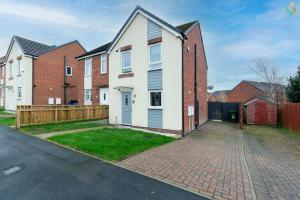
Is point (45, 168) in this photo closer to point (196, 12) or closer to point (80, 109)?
point (80, 109)

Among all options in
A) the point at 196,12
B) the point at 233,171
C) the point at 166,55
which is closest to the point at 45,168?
the point at 233,171

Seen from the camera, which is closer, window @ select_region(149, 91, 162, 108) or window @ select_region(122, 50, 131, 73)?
window @ select_region(149, 91, 162, 108)

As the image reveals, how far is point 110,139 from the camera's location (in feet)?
28.1

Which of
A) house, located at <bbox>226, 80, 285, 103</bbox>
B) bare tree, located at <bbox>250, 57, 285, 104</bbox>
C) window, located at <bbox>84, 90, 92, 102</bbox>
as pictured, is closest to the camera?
window, located at <bbox>84, 90, 92, 102</bbox>

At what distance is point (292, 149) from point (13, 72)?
30032 millimetres

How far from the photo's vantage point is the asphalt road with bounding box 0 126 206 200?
3.79m

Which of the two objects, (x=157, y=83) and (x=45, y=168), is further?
(x=157, y=83)

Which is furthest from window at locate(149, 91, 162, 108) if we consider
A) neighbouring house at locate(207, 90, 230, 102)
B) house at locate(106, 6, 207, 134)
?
neighbouring house at locate(207, 90, 230, 102)

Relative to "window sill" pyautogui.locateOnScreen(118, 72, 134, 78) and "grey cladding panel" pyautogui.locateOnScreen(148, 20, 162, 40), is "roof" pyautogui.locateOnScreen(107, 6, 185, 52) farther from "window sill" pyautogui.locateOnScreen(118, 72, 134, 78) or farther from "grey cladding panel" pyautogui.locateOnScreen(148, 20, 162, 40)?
"window sill" pyautogui.locateOnScreen(118, 72, 134, 78)

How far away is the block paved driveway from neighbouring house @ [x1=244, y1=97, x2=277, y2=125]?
991 cm

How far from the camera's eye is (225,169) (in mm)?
5516

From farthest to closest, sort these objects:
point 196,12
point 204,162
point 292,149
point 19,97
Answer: point 19,97 → point 196,12 → point 292,149 → point 204,162

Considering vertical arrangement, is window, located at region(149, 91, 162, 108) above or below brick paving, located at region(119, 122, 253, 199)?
above

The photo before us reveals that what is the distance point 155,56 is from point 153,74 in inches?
49.0
